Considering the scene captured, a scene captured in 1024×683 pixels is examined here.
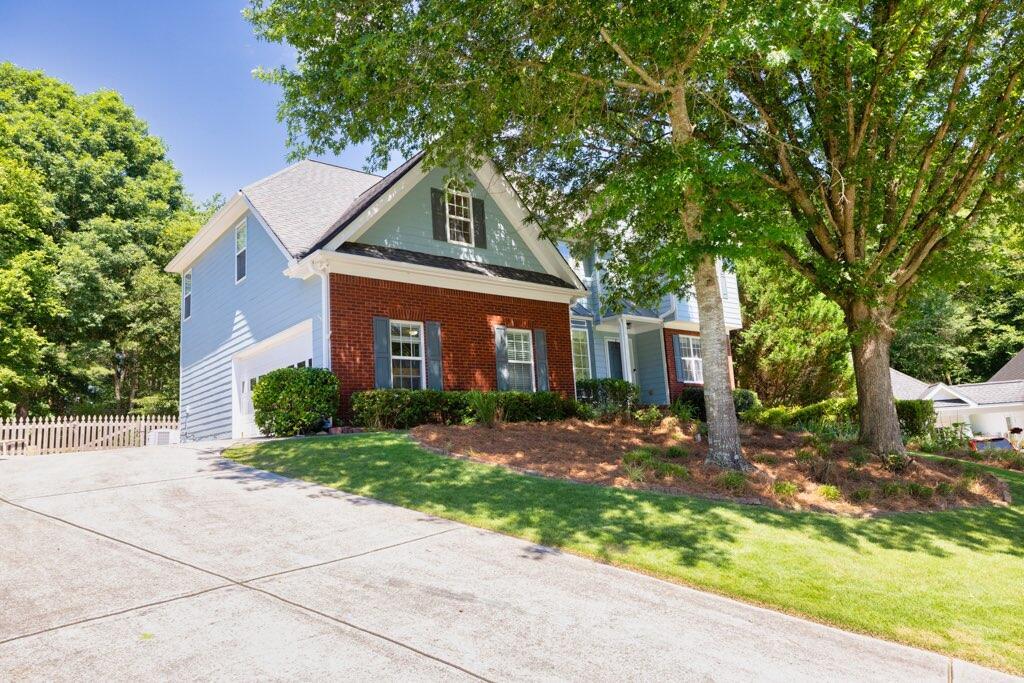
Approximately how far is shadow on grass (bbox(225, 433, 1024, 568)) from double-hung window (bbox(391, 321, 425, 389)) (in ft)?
16.0

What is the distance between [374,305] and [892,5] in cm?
1069

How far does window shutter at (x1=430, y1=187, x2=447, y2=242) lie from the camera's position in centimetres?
1545

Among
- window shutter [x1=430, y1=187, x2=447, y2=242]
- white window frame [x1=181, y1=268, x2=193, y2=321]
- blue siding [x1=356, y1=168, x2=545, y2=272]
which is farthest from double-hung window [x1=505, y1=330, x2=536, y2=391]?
white window frame [x1=181, y1=268, x2=193, y2=321]

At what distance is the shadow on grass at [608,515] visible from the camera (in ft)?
20.1


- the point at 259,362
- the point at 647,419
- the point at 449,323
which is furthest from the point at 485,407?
the point at 259,362

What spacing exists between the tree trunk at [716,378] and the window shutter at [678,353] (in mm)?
13638

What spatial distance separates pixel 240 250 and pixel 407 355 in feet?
20.3

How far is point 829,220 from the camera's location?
11992 millimetres

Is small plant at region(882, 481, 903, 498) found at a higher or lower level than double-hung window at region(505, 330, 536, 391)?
lower

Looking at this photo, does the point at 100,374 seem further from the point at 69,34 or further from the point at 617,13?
the point at 617,13

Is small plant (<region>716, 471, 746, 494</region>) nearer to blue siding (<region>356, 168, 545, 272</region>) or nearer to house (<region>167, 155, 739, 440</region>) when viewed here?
house (<region>167, 155, 739, 440</region>)

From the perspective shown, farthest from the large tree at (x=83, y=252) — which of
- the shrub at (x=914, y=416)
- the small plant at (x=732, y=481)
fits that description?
the shrub at (x=914, y=416)

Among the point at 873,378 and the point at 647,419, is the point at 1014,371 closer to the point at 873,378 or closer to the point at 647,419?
the point at 873,378

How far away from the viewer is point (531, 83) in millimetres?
10172
